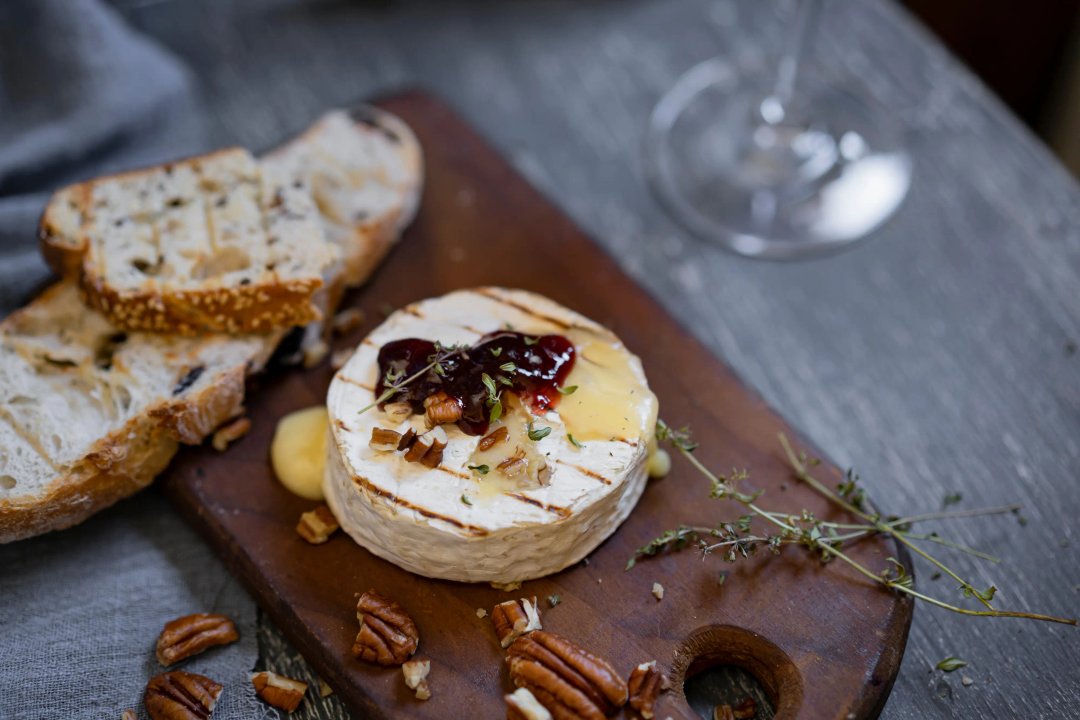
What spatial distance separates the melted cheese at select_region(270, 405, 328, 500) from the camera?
260 cm

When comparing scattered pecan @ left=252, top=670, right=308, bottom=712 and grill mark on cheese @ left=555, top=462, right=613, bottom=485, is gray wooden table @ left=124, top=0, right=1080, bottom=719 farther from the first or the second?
grill mark on cheese @ left=555, top=462, right=613, bottom=485

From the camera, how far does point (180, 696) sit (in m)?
2.38

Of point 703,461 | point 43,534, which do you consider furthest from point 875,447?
point 43,534

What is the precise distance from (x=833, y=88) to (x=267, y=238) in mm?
2297

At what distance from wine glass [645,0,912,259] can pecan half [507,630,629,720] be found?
5.53 feet

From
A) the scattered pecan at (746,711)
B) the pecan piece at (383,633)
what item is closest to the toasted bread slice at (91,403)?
the pecan piece at (383,633)

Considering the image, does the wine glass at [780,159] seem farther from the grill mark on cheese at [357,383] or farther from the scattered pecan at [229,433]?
the scattered pecan at [229,433]

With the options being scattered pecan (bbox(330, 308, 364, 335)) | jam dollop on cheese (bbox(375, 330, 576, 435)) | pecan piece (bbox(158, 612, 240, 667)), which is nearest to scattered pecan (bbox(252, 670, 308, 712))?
pecan piece (bbox(158, 612, 240, 667))

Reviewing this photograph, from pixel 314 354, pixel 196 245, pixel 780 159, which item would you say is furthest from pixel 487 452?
pixel 780 159

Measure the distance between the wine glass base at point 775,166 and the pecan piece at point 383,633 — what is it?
1.77 m

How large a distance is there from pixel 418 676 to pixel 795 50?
7.86 ft

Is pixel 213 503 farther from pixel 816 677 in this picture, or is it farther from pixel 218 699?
pixel 816 677

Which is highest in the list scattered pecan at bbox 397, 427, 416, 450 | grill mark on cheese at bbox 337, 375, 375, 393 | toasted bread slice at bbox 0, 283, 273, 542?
scattered pecan at bbox 397, 427, 416, 450

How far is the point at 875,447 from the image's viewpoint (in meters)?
2.98
